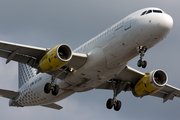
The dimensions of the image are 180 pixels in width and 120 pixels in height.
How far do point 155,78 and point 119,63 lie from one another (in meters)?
7.45

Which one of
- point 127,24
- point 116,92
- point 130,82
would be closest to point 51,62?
point 127,24

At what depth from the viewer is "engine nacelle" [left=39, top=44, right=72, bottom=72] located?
27.8 m

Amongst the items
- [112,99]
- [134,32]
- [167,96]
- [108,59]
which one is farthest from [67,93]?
[167,96]

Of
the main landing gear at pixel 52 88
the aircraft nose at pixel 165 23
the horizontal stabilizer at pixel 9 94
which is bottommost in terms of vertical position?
the main landing gear at pixel 52 88

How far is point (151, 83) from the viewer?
33938 millimetres

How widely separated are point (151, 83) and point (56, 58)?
10.9 metres

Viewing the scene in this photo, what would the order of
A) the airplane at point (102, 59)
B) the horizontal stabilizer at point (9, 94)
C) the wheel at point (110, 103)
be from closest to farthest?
1. the airplane at point (102, 59)
2. the wheel at point (110, 103)
3. the horizontal stabilizer at point (9, 94)

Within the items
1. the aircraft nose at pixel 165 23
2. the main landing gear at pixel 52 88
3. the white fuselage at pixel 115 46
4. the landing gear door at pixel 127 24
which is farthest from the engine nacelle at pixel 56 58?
the aircraft nose at pixel 165 23

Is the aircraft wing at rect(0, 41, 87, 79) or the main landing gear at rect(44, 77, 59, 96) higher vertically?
the aircraft wing at rect(0, 41, 87, 79)

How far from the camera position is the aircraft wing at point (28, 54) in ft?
94.9

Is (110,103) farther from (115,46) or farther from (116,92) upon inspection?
(115,46)

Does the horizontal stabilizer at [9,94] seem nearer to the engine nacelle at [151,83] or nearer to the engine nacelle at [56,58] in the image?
the engine nacelle at [56,58]

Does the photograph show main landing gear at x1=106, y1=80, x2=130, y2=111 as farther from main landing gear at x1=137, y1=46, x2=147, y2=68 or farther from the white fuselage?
main landing gear at x1=137, y1=46, x2=147, y2=68

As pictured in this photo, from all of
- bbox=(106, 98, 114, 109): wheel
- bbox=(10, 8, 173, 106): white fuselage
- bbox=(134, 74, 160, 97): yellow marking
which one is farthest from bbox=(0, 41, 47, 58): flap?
bbox=(134, 74, 160, 97): yellow marking
